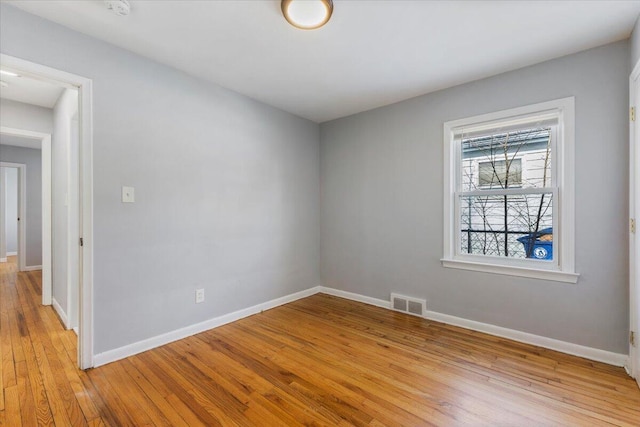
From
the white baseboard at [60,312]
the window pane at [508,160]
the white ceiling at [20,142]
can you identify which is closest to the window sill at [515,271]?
the window pane at [508,160]

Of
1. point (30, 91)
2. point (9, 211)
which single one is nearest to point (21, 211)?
point (9, 211)

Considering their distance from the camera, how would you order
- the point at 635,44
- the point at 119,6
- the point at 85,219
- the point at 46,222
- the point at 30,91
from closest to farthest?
the point at 119,6
the point at 635,44
the point at 85,219
the point at 30,91
the point at 46,222

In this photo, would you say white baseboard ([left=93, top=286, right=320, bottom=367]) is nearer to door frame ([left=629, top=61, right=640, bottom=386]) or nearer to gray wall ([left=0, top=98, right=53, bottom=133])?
gray wall ([left=0, top=98, right=53, bottom=133])

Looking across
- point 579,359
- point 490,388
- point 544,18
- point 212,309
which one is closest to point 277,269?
point 212,309

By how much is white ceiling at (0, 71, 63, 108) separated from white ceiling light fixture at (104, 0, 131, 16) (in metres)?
1.57

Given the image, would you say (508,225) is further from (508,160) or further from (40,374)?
(40,374)

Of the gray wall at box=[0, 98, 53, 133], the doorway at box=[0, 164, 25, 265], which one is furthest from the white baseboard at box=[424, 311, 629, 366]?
the doorway at box=[0, 164, 25, 265]

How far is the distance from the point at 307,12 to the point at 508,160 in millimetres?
2264

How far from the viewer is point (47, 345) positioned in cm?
251

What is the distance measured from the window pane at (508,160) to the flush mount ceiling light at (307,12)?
194 cm

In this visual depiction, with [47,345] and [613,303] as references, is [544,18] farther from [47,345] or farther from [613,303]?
[47,345]

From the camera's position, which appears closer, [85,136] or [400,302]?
[85,136]

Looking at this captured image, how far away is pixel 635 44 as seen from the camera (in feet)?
6.48

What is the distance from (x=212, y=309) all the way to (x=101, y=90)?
7.01 ft
